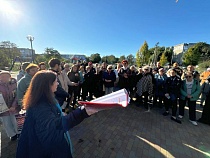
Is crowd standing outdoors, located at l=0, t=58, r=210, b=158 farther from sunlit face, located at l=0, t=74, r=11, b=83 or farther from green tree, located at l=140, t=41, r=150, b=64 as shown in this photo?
→ green tree, located at l=140, t=41, r=150, b=64

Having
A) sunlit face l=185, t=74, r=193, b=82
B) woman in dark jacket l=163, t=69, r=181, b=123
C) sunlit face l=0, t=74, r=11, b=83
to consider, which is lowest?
woman in dark jacket l=163, t=69, r=181, b=123

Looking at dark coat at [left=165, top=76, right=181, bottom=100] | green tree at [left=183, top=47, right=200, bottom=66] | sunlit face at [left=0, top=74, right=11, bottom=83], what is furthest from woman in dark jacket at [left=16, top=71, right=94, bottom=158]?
green tree at [left=183, top=47, right=200, bottom=66]

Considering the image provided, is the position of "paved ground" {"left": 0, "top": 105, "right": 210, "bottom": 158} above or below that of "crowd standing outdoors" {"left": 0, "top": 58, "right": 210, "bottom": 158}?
below

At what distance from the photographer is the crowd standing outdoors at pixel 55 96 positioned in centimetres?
123

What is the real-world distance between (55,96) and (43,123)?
1409mm

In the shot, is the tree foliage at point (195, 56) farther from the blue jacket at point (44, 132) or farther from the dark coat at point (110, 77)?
the blue jacket at point (44, 132)

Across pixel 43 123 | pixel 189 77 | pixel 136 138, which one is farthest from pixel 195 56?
→ pixel 43 123

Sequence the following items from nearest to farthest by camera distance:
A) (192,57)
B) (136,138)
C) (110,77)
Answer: (136,138)
(110,77)
(192,57)

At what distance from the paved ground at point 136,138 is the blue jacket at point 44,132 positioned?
1.59 metres

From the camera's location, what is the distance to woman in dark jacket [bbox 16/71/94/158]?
1179 mm

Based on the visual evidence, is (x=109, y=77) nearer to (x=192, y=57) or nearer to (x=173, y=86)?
(x=173, y=86)

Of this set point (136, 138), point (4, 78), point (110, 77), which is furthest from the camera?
point (110, 77)

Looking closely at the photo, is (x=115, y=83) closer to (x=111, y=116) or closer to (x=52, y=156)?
(x=111, y=116)

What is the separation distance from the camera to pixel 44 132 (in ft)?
3.81
